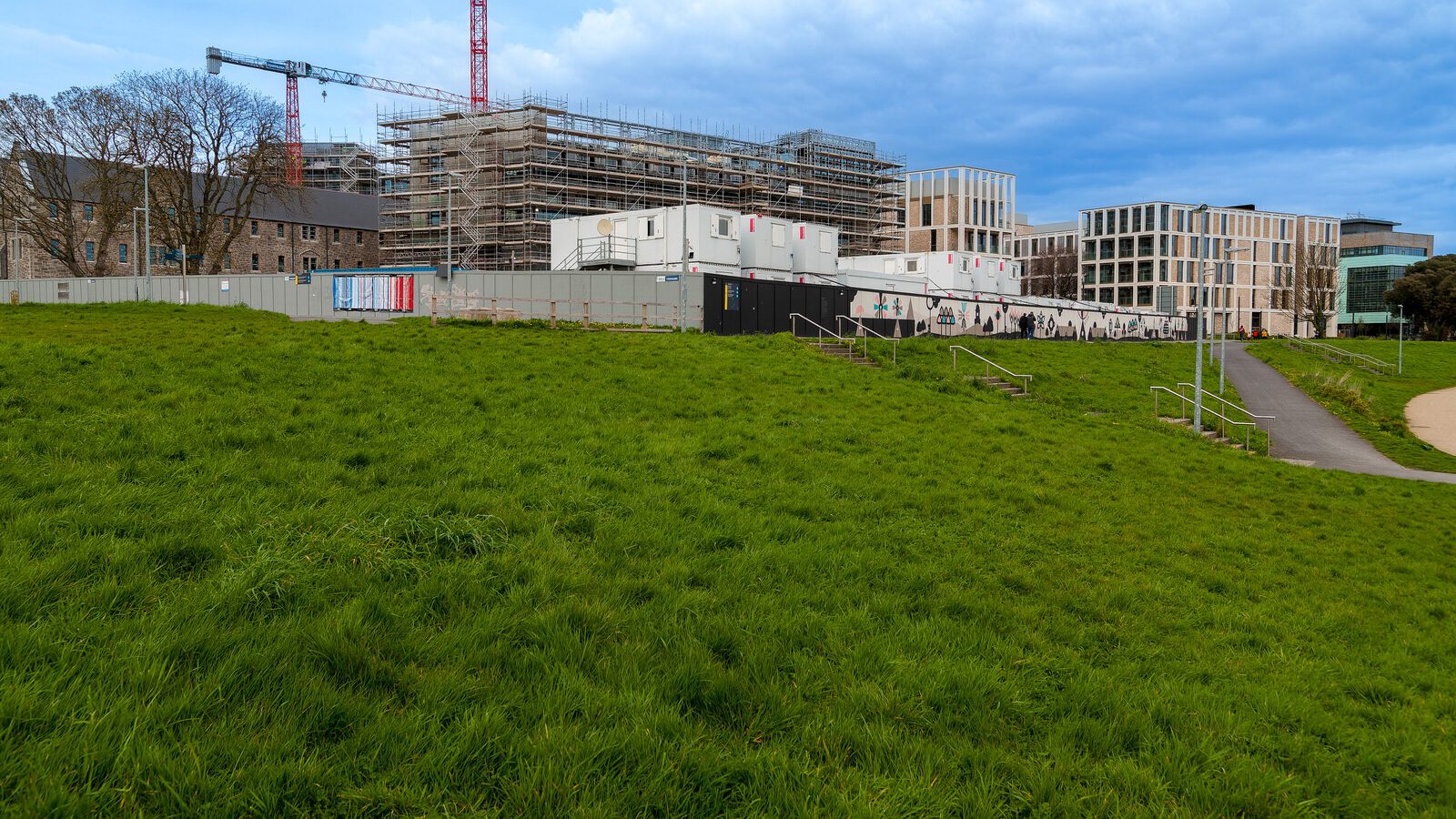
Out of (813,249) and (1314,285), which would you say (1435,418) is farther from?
(1314,285)

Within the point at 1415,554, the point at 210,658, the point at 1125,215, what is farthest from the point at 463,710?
the point at 1125,215

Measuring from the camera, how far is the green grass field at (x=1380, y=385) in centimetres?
2784

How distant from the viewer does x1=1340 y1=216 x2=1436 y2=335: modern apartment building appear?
122 m

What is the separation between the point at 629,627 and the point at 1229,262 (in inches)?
4928

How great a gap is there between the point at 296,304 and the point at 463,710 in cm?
5090

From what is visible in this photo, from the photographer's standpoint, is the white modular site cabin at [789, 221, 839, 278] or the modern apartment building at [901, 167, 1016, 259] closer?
the white modular site cabin at [789, 221, 839, 278]

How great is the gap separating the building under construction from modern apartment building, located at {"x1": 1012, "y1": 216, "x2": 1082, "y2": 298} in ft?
111

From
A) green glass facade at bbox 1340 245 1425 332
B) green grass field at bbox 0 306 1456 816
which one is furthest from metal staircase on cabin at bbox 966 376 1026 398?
green glass facade at bbox 1340 245 1425 332

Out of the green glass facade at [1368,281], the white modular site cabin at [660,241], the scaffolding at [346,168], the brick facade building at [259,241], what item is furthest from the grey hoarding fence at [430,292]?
the green glass facade at [1368,281]

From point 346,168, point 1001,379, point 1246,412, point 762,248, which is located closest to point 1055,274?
point 762,248

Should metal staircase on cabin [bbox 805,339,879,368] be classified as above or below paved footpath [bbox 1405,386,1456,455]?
above

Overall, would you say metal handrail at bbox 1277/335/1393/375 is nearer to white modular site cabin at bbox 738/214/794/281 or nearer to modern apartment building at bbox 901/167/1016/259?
white modular site cabin at bbox 738/214/794/281

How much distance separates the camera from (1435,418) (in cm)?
3612

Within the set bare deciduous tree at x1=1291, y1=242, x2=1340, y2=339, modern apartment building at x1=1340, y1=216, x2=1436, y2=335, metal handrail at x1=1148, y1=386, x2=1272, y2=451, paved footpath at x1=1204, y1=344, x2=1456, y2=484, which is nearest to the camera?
paved footpath at x1=1204, y1=344, x2=1456, y2=484
